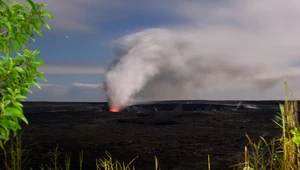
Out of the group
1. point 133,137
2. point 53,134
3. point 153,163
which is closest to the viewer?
point 153,163

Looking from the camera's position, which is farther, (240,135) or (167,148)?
(240,135)

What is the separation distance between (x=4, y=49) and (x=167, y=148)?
275 inches

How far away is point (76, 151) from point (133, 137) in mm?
2987

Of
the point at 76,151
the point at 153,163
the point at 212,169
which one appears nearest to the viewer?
the point at 212,169

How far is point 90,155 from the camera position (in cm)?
899

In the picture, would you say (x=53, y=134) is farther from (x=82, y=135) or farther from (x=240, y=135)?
(x=240, y=135)

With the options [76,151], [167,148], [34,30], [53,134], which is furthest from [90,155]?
[34,30]

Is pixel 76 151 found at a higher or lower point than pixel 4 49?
lower

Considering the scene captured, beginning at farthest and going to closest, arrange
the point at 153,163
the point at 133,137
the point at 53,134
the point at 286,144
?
the point at 53,134, the point at 133,137, the point at 153,163, the point at 286,144

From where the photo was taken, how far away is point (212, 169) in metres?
7.30

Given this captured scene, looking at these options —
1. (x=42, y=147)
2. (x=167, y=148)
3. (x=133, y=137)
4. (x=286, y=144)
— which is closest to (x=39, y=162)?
(x=42, y=147)

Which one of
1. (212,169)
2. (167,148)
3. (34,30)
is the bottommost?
(212,169)

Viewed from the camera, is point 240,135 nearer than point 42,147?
No

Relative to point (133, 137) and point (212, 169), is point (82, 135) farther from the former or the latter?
point (212, 169)
